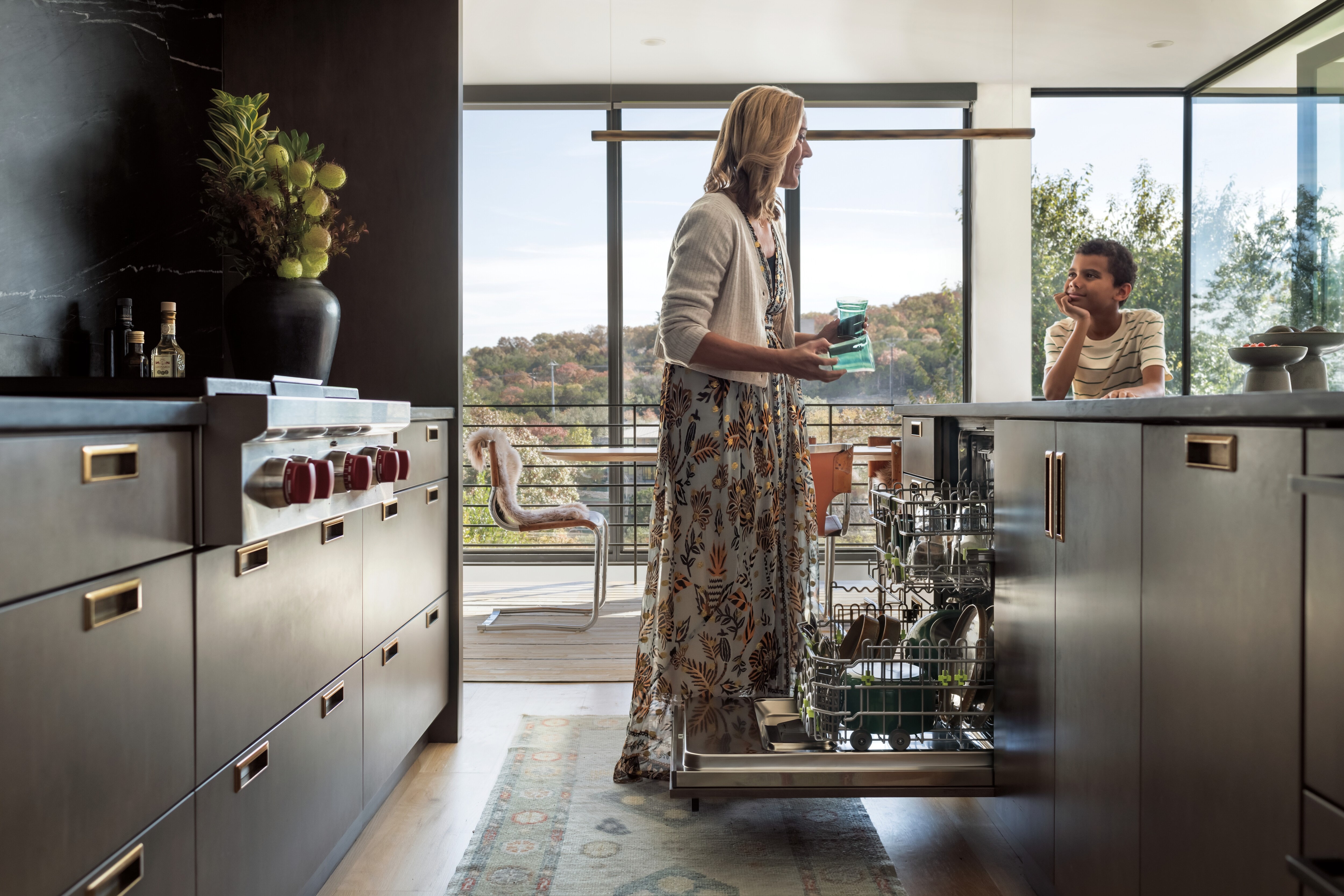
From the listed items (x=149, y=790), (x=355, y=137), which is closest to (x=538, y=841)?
(x=149, y=790)

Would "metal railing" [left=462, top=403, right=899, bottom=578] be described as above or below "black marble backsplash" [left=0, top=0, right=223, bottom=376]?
below

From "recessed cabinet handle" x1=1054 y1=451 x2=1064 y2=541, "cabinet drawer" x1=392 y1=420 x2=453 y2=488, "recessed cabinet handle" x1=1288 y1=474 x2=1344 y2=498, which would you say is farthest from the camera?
"cabinet drawer" x1=392 y1=420 x2=453 y2=488

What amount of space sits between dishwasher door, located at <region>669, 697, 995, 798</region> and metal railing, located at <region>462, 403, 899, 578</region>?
3387mm

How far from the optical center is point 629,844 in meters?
1.80

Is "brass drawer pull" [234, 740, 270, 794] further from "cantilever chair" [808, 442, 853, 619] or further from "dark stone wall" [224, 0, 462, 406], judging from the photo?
"cantilever chair" [808, 442, 853, 619]

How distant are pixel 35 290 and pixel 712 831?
1.62 metres

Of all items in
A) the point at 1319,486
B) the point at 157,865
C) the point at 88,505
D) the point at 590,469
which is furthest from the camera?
the point at 590,469

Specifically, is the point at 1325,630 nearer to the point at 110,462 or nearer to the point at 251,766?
the point at 110,462

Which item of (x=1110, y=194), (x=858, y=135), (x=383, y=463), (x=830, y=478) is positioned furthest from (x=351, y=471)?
(x=1110, y=194)

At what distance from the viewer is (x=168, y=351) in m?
1.72

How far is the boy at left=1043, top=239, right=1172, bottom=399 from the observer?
2564 millimetres

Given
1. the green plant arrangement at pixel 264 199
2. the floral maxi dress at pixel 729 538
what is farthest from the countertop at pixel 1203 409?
the green plant arrangement at pixel 264 199

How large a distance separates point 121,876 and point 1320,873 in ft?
3.58

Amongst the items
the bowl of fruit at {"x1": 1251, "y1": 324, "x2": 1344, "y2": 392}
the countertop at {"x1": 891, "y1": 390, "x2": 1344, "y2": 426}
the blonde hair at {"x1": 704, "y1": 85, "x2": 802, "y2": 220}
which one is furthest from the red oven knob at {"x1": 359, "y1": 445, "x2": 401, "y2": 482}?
the bowl of fruit at {"x1": 1251, "y1": 324, "x2": 1344, "y2": 392}
